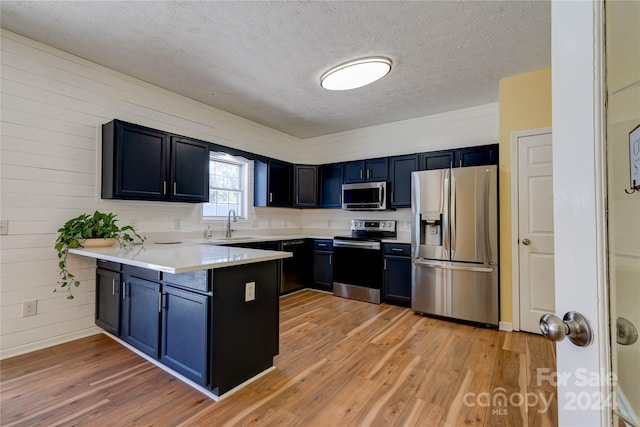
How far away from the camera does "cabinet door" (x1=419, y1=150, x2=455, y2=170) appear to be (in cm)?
381

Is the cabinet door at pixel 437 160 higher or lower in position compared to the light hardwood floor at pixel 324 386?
higher

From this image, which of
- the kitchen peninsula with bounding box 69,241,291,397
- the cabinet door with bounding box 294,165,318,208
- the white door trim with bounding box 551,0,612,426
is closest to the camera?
the white door trim with bounding box 551,0,612,426

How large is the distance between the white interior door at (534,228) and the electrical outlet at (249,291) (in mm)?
2786

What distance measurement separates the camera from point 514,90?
10.4 feet

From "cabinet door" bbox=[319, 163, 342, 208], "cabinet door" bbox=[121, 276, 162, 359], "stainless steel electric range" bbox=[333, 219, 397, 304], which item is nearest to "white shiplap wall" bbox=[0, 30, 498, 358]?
"cabinet door" bbox=[121, 276, 162, 359]

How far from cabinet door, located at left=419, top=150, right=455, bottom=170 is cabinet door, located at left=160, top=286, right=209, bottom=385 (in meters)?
3.30

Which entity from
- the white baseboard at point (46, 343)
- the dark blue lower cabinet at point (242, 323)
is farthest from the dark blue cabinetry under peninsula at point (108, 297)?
the dark blue lower cabinet at point (242, 323)

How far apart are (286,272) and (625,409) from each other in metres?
3.97

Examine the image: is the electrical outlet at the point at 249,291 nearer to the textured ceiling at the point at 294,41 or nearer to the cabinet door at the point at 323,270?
the textured ceiling at the point at 294,41

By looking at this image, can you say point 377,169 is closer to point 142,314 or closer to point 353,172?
point 353,172

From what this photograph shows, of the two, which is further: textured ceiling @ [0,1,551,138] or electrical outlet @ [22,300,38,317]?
electrical outlet @ [22,300,38,317]

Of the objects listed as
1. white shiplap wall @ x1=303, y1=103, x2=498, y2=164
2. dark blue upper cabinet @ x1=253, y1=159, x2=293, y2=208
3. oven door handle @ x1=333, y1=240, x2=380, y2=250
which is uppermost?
white shiplap wall @ x1=303, y1=103, x2=498, y2=164

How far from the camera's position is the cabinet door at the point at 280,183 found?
4.68 metres

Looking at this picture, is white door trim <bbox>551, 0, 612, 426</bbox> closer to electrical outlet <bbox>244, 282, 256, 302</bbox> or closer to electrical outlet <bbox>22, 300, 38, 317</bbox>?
electrical outlet <bbox>244, 282, 256, 302</bbox>
